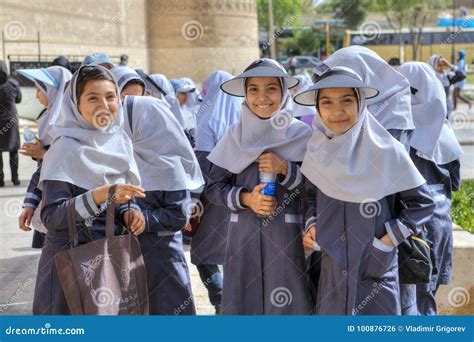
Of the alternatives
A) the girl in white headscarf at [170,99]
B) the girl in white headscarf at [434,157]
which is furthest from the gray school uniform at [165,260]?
the girl in white headscarf at [170,99]

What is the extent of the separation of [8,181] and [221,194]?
795 cm

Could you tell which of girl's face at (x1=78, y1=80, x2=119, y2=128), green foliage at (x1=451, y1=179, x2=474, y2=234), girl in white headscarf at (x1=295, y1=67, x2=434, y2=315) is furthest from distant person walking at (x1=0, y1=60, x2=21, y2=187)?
girl in white headscarf at (x1=295, y1=67, x2=434, y2=315)

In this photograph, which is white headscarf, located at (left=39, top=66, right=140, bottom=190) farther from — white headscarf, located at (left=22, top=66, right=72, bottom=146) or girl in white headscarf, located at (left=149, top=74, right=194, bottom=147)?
girl in white headscarf, located at (left=149, top=74, right=194, bottom=147)

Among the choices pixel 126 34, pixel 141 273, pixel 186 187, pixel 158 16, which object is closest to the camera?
pixel 141 273

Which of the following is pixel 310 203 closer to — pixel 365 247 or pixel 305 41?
pixel 365 247

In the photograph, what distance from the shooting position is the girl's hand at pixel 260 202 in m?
3.25

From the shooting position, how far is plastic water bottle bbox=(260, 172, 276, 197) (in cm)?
328

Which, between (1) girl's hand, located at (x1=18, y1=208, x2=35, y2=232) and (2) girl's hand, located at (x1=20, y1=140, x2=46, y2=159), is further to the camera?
(2) girl's hand, located at (x1=20, y1=140, x2=46, y2=159)

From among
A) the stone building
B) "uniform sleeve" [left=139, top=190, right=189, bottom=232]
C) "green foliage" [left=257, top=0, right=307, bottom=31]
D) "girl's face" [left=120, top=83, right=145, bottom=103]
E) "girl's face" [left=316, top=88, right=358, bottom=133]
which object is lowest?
"uniform sleeve" [left=139, top=190, right=189, bottom=232]

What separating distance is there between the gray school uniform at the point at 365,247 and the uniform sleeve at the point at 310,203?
7cm

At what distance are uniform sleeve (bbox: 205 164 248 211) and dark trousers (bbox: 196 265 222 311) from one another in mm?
1346

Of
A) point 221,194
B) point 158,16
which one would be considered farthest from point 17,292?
point 158,16

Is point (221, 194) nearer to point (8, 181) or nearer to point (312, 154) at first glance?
point (312, 154)
